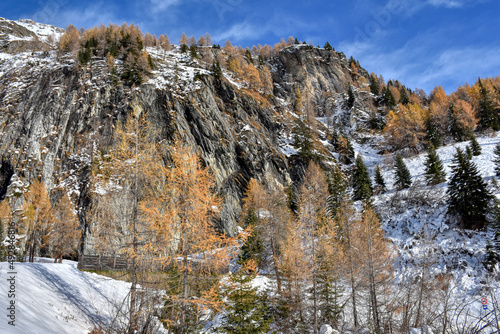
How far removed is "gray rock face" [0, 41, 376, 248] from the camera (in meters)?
41.8

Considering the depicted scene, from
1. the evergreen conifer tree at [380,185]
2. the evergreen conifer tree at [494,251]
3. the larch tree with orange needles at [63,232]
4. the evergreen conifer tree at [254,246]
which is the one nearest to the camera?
the evergreen conifer tree at [494,251]

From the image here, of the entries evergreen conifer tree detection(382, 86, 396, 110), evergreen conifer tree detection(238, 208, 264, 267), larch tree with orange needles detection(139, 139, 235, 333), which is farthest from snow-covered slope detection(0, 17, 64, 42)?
evergreen conifer tree detection(382, 86, 396, 110)

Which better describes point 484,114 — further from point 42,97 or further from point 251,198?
point 42,97

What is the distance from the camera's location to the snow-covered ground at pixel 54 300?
731 centimetres

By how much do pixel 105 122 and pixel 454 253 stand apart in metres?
55.0

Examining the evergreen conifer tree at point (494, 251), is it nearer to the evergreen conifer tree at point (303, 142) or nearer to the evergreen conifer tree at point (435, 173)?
the evergreen conifer tree at point (435, 173)

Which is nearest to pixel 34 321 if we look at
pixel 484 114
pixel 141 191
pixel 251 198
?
pixel 141 191

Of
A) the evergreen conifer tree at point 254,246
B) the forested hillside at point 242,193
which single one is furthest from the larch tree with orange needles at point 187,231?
the evergreen conifer tree at point 254,246

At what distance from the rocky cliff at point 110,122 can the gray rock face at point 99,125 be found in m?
0.17

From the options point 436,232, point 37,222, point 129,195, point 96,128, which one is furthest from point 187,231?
point 96,128

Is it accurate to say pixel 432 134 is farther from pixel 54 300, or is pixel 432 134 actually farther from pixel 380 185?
pixel 54 300

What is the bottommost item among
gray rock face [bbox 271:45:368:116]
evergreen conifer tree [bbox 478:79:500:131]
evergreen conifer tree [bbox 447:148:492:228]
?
evergreen conifer tree [bbox 447:148:492:228]

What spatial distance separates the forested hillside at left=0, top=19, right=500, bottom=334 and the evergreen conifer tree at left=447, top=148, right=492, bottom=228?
168mm

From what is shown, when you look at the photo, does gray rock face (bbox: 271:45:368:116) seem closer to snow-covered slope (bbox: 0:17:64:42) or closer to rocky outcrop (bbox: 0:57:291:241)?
rocky outcrop (bbox: 0:57:291:241)
